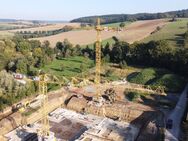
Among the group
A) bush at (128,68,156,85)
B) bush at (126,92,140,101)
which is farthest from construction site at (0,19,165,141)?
bush at (128,68,156,85)

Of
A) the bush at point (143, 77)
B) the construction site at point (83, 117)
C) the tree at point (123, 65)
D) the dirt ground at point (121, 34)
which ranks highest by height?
the dirt ground at point (121, 34)

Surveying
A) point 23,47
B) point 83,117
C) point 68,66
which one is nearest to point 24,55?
point 23,47

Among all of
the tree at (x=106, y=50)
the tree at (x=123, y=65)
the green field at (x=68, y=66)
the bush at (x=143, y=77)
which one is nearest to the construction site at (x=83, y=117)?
the bush at (x=143, y=77)

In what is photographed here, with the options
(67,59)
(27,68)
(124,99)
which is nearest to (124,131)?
(124,99)

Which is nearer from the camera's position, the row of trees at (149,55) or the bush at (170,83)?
the bush at (170,83)

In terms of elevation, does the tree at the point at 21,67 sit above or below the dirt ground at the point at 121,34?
below

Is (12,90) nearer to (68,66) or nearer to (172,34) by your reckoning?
(68,66)

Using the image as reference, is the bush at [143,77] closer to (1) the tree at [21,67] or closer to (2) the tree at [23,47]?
(1) the tree at [21,67]

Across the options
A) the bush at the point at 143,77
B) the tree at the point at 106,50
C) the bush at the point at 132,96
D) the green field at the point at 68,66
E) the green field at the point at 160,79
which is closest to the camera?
the bush at the point at 132,96
